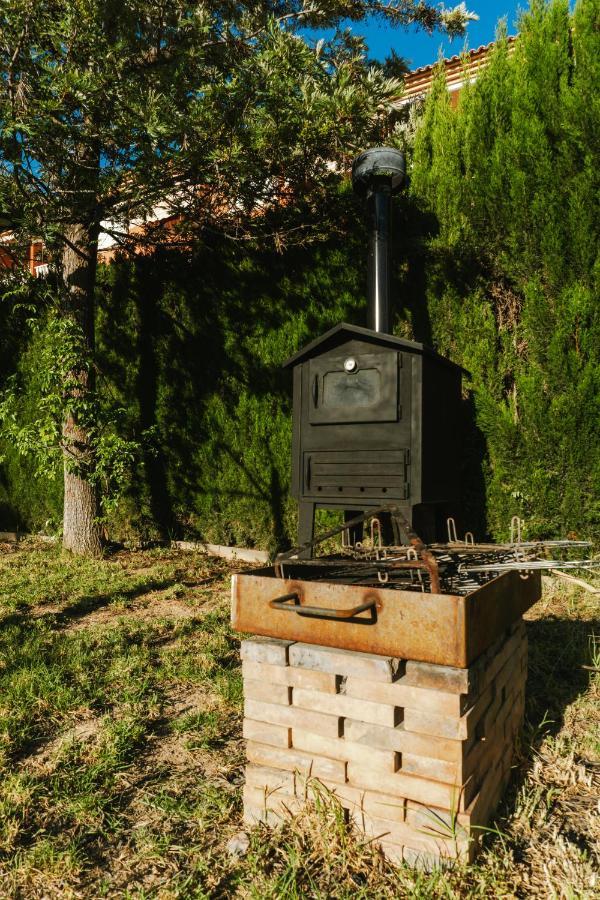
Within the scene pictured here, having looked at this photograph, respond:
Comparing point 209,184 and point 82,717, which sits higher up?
point 209,184

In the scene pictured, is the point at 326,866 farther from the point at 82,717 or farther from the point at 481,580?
the point at 82,717

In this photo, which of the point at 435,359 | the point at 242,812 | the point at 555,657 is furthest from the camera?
the point at 435,359

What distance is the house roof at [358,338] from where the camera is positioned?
348 centimetres

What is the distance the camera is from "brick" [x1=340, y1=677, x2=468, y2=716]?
131 cm

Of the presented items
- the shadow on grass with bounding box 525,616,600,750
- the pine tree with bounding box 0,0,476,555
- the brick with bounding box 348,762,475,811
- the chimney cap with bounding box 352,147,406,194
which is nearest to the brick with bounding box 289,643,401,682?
the brick with bounding box 348,762,475,811

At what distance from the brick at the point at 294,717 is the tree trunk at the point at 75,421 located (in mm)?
4035

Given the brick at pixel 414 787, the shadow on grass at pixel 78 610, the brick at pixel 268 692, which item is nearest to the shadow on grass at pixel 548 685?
the brick at pixel 414 787

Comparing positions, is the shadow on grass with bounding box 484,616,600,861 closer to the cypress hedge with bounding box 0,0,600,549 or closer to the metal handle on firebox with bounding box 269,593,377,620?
the metal handle on firebox with bounding box 269,593,377,620

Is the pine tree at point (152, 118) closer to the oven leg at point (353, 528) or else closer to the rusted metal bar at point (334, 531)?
the oven leg at point (353, 528)

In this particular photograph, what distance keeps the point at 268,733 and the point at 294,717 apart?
104mm

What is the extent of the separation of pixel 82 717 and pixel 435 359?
270 centimetres

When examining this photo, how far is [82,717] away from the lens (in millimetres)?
2236

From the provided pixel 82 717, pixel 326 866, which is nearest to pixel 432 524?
pixel 82 717

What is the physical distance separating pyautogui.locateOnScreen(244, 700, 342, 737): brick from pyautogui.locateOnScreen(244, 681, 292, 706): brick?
1cm
